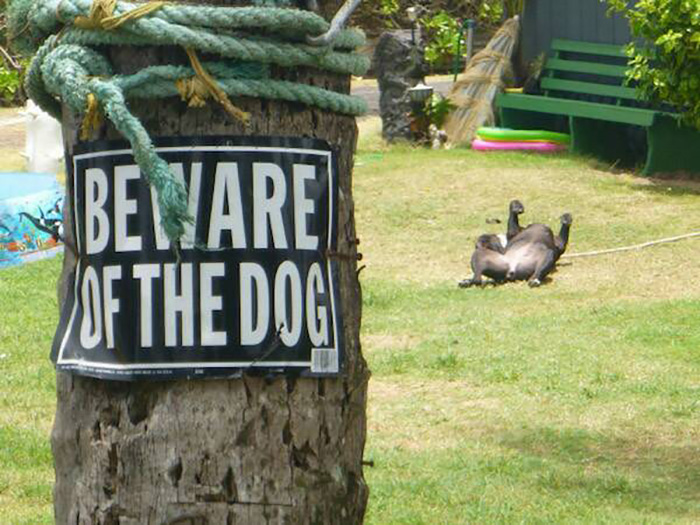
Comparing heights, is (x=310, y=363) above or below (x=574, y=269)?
above

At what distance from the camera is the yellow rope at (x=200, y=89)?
256 cm

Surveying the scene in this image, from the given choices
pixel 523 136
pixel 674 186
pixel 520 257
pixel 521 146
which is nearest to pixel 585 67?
pixel 523 136

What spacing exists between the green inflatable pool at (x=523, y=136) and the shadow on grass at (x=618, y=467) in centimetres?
917

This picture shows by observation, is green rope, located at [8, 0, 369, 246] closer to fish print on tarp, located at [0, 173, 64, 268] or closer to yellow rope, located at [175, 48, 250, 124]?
yellow rope, located at [175, 48, 250, 124]

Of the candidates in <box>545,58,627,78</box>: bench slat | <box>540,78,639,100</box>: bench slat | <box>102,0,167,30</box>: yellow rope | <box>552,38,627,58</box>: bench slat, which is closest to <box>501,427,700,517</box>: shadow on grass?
<box>102,0,167,30</box>: yellow rope

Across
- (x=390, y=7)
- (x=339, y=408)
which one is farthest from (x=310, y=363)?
(x=390, y=7)

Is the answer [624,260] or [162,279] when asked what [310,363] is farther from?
[624,260]

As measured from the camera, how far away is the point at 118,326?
262cm

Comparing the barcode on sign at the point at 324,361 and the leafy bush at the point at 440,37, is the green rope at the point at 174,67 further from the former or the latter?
the leafy bush at the point at 440,37

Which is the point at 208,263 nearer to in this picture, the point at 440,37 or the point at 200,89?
the point at 200,89

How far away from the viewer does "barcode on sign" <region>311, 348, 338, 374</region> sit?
2.67 m

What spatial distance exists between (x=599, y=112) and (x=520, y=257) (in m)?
4.32

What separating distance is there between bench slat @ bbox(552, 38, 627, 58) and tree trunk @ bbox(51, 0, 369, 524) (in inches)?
512

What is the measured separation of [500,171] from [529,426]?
7546 millimetres
